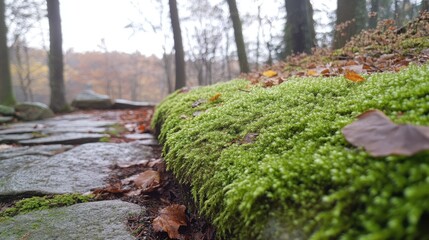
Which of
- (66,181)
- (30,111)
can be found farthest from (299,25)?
(30,111)

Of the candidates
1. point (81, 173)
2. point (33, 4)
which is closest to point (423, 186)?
point (81, 173)

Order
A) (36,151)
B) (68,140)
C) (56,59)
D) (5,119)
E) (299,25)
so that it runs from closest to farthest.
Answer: (36,151)
(68,140)
(5,119)
(299,25)
(56,59)

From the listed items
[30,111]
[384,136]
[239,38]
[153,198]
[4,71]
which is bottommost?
[153,198]

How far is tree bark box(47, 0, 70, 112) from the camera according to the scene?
874cm

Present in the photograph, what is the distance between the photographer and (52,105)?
898 centimetres

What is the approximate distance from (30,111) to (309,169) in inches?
309

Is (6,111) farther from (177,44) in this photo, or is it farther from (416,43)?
(416,43)

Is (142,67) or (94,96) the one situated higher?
(142,67)

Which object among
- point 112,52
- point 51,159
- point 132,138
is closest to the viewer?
point 51,159

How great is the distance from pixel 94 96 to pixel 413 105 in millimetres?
11086

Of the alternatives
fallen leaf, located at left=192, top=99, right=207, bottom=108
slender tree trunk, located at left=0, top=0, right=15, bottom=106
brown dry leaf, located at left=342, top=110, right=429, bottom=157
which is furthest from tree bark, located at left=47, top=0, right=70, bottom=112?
brown dry leaf, located at left=342, top=110, right=429, bottom=157

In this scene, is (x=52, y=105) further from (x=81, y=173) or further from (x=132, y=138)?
(x=81, y=173)

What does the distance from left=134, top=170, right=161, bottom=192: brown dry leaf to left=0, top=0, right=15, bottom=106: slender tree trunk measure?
29.8ft

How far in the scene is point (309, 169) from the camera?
1.00 m
